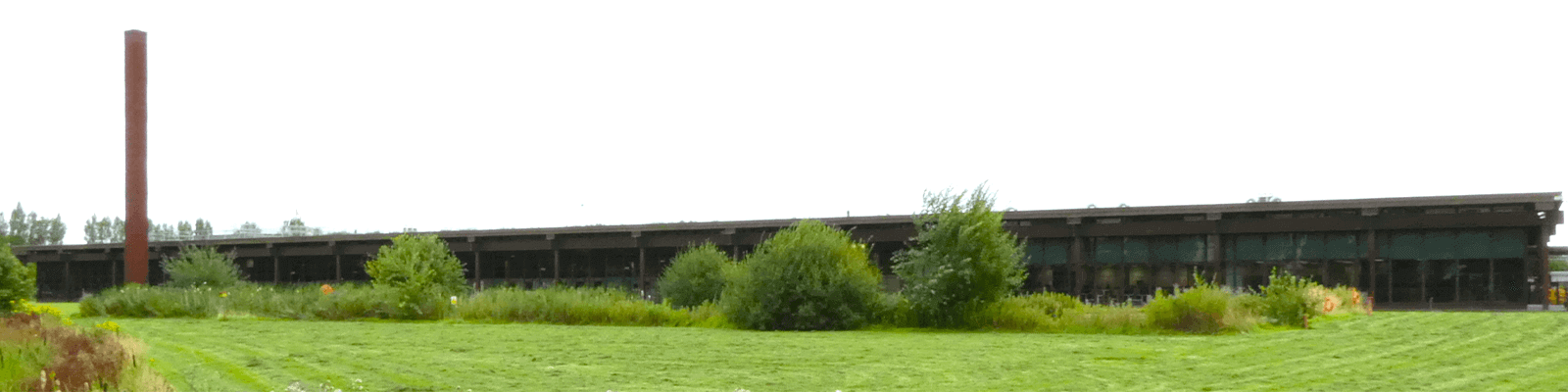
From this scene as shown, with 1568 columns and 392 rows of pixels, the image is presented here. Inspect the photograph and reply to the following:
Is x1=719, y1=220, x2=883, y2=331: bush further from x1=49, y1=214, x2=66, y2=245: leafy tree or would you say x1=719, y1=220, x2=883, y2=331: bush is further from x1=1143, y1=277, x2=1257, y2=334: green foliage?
x1=49, y1=214, x2=66, y2=245: leafy tree

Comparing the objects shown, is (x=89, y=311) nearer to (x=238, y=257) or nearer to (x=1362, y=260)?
(x=238, y=257)

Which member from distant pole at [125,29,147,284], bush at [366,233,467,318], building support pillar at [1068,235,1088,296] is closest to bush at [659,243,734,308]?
bush at [366,233,467,318]

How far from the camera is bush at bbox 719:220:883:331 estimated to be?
28875 millimetres

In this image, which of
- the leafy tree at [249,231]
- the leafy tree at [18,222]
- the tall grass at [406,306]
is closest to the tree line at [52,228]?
the leafy tree at [18,222]

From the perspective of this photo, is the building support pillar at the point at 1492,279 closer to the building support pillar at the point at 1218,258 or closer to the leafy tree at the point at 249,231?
the building support pillar at the point at 1218,258

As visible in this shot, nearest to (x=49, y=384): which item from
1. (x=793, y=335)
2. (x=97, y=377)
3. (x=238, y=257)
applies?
(x=97, y=377)

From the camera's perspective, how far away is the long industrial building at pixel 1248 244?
4128cm

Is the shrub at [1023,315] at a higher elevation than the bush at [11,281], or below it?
below

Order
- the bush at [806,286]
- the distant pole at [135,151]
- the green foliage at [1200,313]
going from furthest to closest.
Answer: the distant pole at [135,151] < the bush at [806,286] < the green foliage at [1200,313]

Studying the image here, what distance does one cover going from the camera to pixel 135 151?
194ft

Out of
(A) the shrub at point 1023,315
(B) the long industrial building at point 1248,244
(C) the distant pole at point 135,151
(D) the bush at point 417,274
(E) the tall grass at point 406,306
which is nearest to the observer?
(A) the shrub at point 1023,315

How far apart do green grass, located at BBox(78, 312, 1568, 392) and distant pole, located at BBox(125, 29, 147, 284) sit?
119 ft

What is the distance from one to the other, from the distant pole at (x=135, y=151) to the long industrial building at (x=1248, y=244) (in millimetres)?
15423

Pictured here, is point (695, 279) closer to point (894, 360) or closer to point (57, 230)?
point (894, 360)
